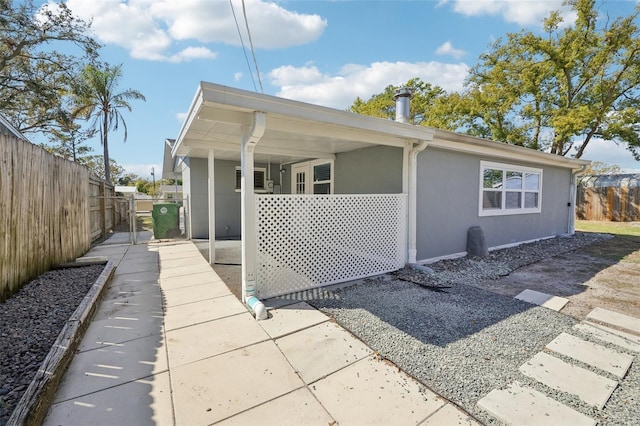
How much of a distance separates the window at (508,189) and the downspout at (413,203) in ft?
8.10

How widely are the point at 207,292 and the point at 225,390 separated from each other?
2.37 m

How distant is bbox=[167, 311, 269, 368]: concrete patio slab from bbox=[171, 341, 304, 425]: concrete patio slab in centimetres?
13

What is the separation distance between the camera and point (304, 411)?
201 centimetres

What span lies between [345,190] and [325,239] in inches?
106

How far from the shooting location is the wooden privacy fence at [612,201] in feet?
51.6

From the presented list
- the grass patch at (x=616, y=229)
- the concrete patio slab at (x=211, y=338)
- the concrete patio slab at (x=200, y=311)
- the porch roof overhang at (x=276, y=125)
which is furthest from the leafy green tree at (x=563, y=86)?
the concrete patio slab at (x=211, y=338)

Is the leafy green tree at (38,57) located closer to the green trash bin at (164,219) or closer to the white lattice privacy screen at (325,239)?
the green trash bin at (164,219)

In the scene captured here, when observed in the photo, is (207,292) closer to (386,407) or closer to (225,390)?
(225,390)

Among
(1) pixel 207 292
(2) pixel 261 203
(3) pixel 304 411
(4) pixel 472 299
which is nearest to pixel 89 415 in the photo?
(3) pixel 304 411

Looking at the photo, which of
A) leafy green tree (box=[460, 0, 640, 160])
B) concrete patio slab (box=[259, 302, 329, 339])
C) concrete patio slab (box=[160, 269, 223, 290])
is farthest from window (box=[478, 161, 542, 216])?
leafy green tree (box=[460, 0, 640, 160])

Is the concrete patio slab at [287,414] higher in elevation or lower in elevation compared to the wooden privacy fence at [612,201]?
lower

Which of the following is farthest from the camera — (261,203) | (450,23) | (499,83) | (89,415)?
(499,83)

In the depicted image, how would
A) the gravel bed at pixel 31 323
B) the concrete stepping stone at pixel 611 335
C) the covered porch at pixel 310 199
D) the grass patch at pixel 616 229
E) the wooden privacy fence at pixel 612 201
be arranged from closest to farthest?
the gravel bed at pixel 31 323 < the concrete stepping stone at pixel 611 335 < the covered porch at pixel 310 199 < the grass patch at pixel 616 229 < the wooden privacy fence at pixel 612 201

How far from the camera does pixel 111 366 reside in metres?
2.47
